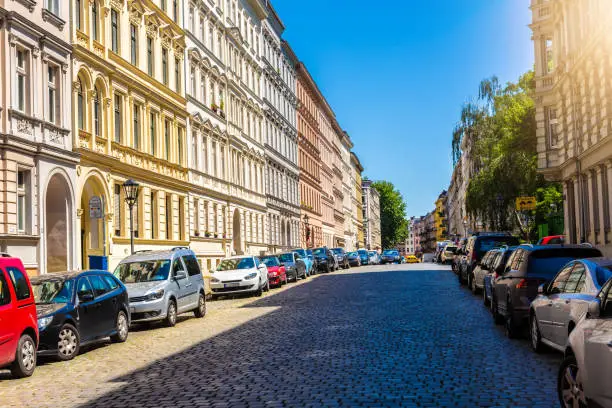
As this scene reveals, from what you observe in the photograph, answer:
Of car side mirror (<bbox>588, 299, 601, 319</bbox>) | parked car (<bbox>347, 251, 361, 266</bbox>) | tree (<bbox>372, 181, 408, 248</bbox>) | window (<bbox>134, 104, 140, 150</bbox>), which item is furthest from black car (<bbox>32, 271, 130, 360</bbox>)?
tree (<bbox>372, 181, 408, 248</bbox>)

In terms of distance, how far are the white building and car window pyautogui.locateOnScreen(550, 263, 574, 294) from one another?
50.7 m

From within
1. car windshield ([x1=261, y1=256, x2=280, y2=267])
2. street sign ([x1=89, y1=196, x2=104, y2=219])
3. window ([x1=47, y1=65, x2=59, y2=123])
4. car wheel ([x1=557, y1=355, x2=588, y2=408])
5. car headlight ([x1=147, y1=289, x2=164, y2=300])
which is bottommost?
car wheel ([x1=557, y1=355, x2=588, y2=408])

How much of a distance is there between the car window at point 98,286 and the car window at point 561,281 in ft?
27.9

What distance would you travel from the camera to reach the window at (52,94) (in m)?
25.8

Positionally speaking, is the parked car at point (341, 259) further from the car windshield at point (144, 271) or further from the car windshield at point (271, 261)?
the car windshield at point (144, 271)

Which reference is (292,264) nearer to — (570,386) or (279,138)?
(279,138)

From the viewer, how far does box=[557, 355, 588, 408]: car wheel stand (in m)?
6.57

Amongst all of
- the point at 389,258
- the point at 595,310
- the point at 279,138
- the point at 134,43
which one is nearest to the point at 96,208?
the point at 134,43

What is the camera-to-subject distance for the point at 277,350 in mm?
13258

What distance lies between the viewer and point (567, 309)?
10.1m

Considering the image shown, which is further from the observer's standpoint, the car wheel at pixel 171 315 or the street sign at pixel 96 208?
the street sign at pixel 96 208

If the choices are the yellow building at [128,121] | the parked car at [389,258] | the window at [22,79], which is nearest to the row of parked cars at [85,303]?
the yellow building at [128,121]

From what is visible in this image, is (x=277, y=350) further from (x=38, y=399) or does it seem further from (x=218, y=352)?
(x=38, y=399)

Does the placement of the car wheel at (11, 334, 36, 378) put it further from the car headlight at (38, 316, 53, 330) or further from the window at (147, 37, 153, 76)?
the window at (147, 37, 153, 76)
